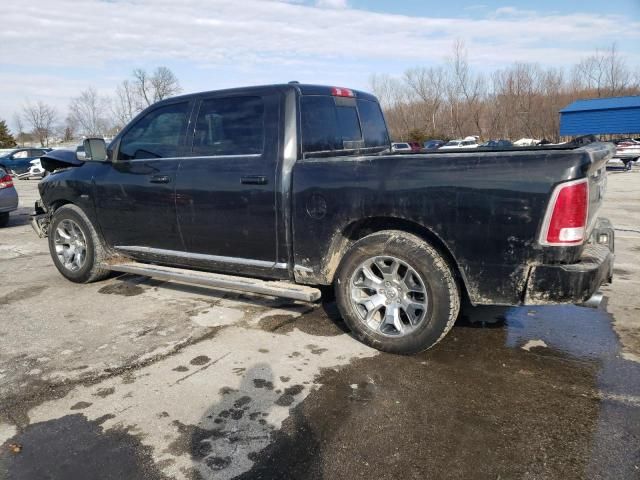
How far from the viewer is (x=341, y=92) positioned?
468 cm

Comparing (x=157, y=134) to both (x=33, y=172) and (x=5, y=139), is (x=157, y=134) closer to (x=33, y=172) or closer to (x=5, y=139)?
(x=33, y=172)

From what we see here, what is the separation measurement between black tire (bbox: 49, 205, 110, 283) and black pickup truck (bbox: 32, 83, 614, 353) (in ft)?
0.07

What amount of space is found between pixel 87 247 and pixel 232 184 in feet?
7.54

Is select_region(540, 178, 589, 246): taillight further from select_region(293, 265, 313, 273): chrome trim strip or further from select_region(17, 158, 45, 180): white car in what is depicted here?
select_region(17, 158, 45, 180): white car

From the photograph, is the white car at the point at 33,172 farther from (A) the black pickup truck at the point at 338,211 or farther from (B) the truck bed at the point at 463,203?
(B) the truck bed at the point at 463,203

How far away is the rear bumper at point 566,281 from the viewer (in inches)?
119

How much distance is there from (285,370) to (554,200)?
207cm

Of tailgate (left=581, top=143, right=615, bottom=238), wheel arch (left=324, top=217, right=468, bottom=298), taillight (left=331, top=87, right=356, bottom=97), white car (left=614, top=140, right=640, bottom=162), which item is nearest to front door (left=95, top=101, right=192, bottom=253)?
taillight (left=331, top=87, right=356, bottom=97)

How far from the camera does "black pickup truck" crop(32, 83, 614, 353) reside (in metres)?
3.09

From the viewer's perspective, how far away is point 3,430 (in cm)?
286

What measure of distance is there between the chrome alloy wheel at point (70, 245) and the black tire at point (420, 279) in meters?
3.29

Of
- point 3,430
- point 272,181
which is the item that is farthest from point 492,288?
point 3,430

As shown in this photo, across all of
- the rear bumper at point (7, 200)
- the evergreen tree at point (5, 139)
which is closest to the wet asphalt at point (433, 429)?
the rear bumper at point (7, 200)

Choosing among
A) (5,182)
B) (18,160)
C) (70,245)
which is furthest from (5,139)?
(70,245)
